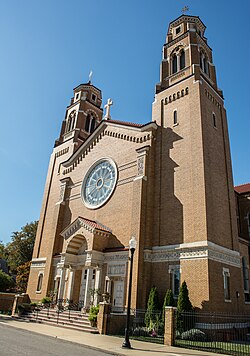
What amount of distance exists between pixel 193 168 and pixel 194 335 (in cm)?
1032

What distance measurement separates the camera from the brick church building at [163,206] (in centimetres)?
1848

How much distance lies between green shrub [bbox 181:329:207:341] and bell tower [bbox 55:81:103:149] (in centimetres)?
2390

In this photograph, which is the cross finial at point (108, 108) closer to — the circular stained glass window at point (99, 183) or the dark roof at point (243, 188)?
the circular stained glass window at point (99, 183)

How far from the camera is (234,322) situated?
17.9 metres

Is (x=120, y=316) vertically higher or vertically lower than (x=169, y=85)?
lower

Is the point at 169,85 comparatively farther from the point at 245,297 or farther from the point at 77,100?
the point at 245,297

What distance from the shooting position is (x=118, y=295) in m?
20.7

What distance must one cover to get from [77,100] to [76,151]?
9.13 m

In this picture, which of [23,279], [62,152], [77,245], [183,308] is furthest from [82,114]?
[183,308]

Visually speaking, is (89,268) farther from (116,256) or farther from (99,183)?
(99,183)

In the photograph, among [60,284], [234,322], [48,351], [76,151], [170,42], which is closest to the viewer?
[48,351]

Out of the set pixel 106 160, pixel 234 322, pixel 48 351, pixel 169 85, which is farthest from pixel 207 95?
pixel 48 351

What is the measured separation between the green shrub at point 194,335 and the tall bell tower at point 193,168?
1.98m

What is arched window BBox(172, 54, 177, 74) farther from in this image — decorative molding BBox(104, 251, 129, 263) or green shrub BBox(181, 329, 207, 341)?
green shrub BBox(181, 329, 207, 341)
